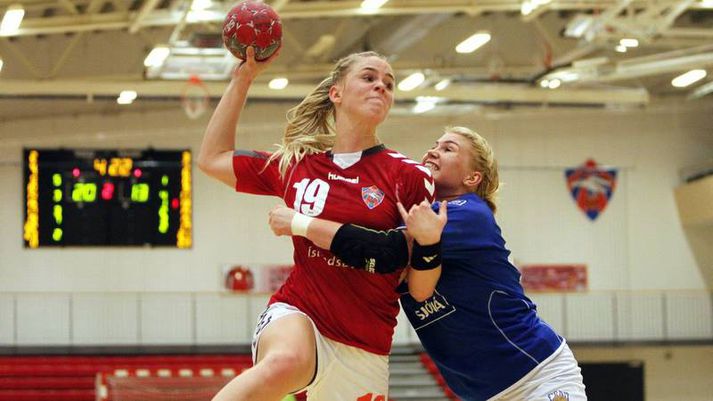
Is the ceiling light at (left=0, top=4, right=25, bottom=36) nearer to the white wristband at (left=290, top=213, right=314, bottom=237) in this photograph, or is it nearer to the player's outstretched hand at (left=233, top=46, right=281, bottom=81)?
the player's outstretched hand at (left=233, top=46, right=281, bottom=81)

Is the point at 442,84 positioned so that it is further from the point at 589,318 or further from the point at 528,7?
the point at 589,318

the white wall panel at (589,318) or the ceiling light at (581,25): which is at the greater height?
the ceiling light at (581,25)

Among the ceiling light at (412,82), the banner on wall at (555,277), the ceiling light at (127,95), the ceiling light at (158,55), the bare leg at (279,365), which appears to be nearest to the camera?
the bare leg at (279,365)

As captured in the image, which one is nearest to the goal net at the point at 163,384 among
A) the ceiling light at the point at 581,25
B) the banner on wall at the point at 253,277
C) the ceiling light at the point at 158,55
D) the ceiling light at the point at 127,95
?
the banner on wall at the point at 253,277

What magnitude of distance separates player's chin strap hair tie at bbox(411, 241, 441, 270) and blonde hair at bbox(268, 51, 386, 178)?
2.46ft

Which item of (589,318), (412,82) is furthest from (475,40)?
(589,318)

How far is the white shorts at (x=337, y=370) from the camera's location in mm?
4727

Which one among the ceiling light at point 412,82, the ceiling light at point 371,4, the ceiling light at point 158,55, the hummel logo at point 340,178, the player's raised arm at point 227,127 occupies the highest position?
the ceiling light at point 371,4

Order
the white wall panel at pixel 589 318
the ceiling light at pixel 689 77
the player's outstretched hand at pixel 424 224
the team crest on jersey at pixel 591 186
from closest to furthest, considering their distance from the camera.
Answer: the player's outstretched hand at pixel 424 224 → the ceiling light at pixel 689 77 → the white wall panel at pixel 589 318 → the team crest on jersey at pixel 591 186

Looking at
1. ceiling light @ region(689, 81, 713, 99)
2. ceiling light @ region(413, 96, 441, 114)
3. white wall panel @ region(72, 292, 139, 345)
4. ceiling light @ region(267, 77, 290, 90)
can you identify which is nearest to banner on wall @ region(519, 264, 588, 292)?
ceiling light @ region(413, 96, 441, 114)

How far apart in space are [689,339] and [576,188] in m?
4.06

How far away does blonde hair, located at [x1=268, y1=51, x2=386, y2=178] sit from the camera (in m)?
5.14

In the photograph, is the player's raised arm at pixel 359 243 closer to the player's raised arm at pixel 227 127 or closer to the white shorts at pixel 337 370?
the white shorts at pixel 337 370

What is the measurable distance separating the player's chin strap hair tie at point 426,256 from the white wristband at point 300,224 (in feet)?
1.48
